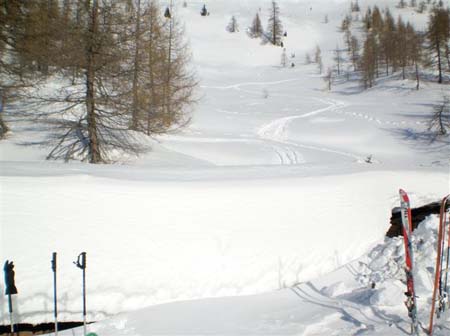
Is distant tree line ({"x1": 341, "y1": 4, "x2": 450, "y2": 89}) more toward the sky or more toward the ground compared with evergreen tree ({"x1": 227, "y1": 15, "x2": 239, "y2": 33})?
more toward the ground

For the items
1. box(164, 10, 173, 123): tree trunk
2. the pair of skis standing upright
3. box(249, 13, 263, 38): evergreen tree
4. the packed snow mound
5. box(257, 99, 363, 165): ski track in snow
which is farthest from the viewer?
box(249, 13, 263, 38): evergreen tree

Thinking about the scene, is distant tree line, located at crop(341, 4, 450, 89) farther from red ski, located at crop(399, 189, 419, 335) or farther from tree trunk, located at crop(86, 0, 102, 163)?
red ski, located at crop(399, 189, 419, 335)

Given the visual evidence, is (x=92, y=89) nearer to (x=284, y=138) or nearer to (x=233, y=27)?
(x=284, y=138)

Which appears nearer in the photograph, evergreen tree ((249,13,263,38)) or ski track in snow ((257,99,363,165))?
ski track in snow ((257,99,363,165))

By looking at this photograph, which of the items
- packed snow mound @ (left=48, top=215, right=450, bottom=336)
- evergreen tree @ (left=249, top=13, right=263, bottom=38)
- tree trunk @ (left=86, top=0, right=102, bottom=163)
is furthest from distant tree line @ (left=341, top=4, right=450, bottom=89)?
packed snow mound @ (left=48, top=215, right=450, bottom=336)

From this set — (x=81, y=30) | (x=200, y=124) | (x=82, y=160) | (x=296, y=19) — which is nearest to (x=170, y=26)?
(x=200, y=124)

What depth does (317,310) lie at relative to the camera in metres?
5.27

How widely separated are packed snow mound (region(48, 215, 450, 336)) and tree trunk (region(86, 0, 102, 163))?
19.5ft

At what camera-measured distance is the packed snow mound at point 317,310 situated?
474 cm

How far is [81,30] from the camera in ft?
32.0

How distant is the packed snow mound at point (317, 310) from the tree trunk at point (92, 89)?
5.94m

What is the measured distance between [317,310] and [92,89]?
26.9 feet

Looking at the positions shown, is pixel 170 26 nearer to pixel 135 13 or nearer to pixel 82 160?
pixel 135 13

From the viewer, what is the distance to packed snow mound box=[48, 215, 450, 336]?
474cm
